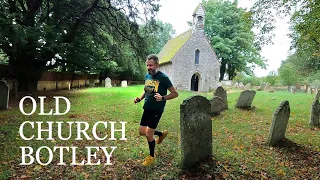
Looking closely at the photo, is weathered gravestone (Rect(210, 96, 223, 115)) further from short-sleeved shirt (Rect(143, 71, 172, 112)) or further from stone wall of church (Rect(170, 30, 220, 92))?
stone wall of church (Rect(170, 30, 220, 92))

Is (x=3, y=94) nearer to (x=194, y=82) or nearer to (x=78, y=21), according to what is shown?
(x=78, y=21)

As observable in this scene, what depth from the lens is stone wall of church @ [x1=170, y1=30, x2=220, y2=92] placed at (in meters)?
29.6

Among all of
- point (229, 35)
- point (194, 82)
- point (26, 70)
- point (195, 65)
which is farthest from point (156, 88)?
point (229, 35)

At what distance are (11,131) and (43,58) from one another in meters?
9.25

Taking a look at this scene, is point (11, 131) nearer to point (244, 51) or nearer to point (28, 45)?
point (28, 45)

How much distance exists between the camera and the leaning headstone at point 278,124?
6127 millimetres

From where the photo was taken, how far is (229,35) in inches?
1500

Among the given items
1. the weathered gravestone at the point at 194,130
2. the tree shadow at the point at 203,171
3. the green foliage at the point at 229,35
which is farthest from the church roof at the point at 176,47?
the tree shadow at the point at 203,171

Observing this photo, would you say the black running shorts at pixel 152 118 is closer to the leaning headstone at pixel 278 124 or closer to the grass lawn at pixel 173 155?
the grass lawn at pixel 173 155

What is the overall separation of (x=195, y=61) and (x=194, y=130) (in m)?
26.2

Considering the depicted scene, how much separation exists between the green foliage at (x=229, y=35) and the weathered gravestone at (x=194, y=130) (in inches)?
1291

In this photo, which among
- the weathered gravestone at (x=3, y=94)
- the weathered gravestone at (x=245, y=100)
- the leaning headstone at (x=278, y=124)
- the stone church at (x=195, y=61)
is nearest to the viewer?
the leaning headstone at (x=278, y=124)

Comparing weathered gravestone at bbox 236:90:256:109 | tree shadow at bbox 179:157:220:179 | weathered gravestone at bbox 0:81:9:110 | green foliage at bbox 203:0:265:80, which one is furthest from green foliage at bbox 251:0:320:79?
green foliage at bbox 203:0:265:80

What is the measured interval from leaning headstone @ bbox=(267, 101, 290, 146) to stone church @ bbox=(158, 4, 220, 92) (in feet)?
75.2
